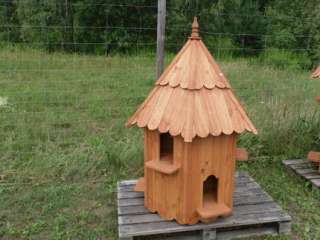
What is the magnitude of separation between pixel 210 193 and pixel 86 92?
164 inches

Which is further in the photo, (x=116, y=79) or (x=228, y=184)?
(x=116, y=79)

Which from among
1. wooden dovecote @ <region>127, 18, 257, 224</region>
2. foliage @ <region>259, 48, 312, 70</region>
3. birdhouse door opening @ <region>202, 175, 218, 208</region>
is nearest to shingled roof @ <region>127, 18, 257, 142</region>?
wooden dovecote @ <region>127, 18, 257, 224</region>

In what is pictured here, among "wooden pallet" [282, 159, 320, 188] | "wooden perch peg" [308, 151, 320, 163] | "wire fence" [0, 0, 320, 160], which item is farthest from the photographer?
"wire fence" [0, 0, 320, 160]

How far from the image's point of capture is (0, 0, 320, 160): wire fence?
14.9ft

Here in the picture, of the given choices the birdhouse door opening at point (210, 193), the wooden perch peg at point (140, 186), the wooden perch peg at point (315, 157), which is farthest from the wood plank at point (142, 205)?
the wooden perch peg at point (315, 157)

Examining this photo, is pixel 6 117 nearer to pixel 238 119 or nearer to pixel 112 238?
pixel 112 238

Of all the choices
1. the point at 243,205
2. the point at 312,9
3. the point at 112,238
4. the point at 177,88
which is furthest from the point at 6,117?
the point at 312,9

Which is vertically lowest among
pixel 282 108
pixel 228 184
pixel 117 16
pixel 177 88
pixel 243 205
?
pixel 243 205

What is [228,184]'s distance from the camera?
281 cm

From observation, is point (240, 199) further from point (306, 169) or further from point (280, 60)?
point (280, 60)

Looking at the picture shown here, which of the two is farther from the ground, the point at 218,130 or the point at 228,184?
the point at 218,130

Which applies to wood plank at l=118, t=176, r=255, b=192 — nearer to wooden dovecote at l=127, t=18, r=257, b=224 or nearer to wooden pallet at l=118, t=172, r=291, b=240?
wooden pallet at l=118, t=172, r=291, b=240

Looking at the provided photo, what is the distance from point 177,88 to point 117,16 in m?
5.88

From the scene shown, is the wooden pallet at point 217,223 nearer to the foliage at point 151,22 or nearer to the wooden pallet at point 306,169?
the wooden pallet at point 306,169
